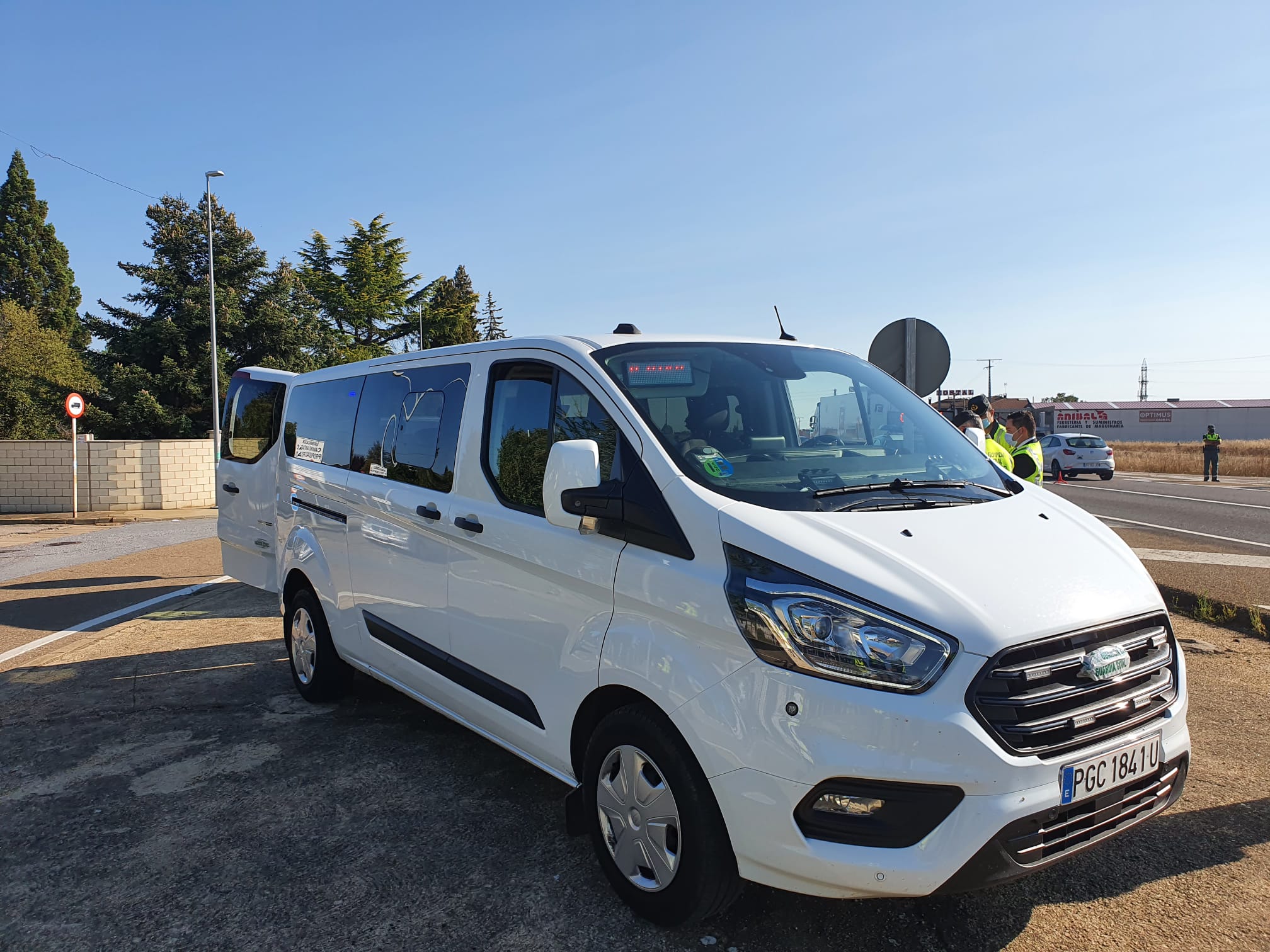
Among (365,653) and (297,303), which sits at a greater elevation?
(297,303)

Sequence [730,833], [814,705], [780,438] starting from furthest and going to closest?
[780,438], [730,833], [814,705]

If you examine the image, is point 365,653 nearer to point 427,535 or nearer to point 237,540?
point 427,535

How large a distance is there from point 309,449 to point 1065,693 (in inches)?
179

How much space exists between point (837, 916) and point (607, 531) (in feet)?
4.84

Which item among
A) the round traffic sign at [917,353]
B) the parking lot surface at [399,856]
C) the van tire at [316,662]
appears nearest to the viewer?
the parking lot surface at [399,856]

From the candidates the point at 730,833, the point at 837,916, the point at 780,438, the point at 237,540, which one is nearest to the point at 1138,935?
the point at 837,916

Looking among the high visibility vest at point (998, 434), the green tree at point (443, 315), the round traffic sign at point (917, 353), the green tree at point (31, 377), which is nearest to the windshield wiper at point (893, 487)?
the round traffic sign at point (917, 353)

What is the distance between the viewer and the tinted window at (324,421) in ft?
16.4

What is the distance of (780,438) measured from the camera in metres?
3.19

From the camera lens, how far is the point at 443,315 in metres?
56.5

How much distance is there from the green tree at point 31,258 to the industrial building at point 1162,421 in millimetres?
75191

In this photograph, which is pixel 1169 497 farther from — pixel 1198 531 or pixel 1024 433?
pixel 1024 433

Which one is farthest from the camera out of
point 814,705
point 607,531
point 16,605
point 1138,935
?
point 16,605

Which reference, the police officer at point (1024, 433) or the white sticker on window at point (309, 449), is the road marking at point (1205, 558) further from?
the white sticker on window at point (309, 449)
